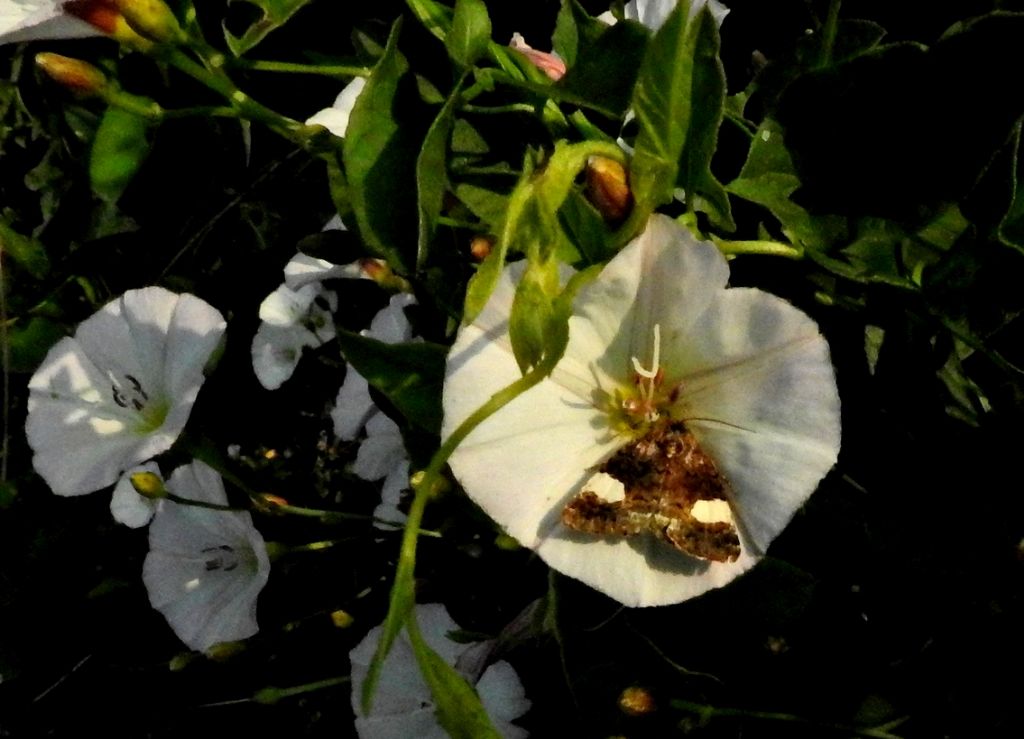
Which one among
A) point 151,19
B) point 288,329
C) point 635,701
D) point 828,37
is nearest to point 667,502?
point 635,701

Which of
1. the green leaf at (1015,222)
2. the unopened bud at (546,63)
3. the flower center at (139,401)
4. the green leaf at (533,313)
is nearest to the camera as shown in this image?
the green leaf at (533,313)

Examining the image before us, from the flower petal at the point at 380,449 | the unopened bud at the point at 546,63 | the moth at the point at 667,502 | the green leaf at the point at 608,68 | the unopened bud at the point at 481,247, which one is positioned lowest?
the flower petal at the point at 380,449

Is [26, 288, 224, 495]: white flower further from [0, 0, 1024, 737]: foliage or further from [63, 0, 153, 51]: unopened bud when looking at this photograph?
[63, 0, 153, 51]: unopened bud

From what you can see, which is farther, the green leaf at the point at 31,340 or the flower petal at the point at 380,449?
the green leaf at the point at 31,340

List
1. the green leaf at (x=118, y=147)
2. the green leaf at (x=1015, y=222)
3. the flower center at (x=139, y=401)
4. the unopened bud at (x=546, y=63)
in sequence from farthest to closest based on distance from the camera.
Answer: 1. the flower center at (x=139, y=401)
2. the green leaf at (x=118, y=147)
3. the unopened bud at (x=546, y=63)
4. the green leaf at (x=1015, y=222)

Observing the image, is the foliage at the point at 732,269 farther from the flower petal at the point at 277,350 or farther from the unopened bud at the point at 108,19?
the flower petal at the point at 277,350

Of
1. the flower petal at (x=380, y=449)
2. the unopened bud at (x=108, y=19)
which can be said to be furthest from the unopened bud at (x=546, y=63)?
the flower petal at (x=380, y=449)

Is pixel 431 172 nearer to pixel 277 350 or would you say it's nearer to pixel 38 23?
pixel 38 23
